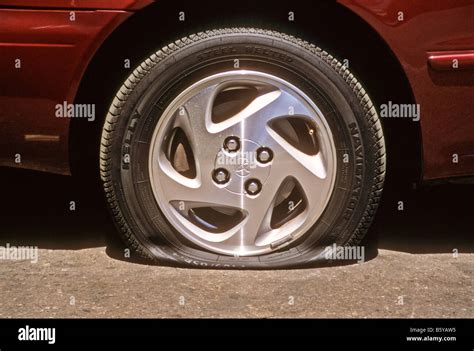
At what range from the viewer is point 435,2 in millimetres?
2344

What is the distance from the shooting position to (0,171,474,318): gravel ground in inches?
88.6

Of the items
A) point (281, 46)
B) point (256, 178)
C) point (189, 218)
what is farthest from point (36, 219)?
point (281, 46)

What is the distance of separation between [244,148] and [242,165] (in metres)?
0.06

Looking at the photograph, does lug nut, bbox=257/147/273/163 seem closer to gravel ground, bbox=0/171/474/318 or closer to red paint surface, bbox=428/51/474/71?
gravel ground, bbox=0/171/474/318

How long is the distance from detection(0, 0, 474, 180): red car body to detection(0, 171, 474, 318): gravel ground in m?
0.45

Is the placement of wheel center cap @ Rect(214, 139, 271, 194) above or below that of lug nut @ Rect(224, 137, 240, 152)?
below

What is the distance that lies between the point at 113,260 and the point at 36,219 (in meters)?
0.52

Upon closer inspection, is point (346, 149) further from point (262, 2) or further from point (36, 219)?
point (36, 219)

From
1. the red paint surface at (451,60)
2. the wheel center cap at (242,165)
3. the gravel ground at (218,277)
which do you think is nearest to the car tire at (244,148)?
the wheel center cap at (242,165)

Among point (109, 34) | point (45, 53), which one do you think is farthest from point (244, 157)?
point (45, 53)

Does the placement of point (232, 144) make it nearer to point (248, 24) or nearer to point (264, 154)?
point (264, 154)

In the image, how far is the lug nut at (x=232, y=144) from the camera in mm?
2484

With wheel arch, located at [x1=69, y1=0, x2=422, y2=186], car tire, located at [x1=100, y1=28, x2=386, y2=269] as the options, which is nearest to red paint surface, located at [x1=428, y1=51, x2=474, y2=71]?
wheel arch, located at [x1=69, y1=0, x2=422, y2=186]

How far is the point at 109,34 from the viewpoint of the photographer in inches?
94.8
